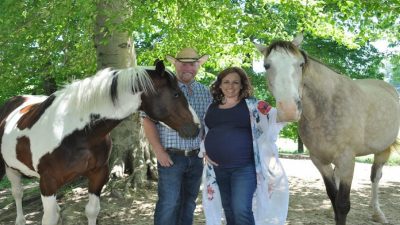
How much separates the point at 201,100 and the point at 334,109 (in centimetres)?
167

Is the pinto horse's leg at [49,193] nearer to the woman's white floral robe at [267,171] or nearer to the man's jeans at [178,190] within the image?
the man's jeans at [178,190]

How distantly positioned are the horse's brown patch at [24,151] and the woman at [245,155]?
6.03ft

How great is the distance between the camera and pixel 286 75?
3.60 metres

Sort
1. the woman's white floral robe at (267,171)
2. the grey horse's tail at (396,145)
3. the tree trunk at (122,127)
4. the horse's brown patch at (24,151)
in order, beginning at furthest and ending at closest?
the tree trunk at (122,127)
the grey horse's tail at (396,145)
the horse's brown patch at (24,151)
the woman's white floral robe at (267,171)

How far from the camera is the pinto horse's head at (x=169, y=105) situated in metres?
3.40

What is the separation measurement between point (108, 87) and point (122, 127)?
2.91 metres

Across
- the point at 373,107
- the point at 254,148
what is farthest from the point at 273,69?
the point at 373,107

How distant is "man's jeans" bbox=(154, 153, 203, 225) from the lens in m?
3.51

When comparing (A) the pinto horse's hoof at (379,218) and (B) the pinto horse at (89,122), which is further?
(A) the pinto horse's hoof at (379,218)

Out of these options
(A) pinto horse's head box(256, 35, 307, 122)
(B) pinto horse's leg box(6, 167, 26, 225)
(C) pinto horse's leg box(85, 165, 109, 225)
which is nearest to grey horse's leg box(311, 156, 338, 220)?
(A) pinto horse's head box(256, 35, 307, 122)

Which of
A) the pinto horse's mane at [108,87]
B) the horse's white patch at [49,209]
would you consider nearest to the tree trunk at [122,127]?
the pinto horse's mane at [108,87]

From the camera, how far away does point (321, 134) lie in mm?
4438

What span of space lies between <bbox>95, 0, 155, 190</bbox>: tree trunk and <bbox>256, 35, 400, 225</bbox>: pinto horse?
113 inches

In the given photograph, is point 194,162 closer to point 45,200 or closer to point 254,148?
point 254,148
